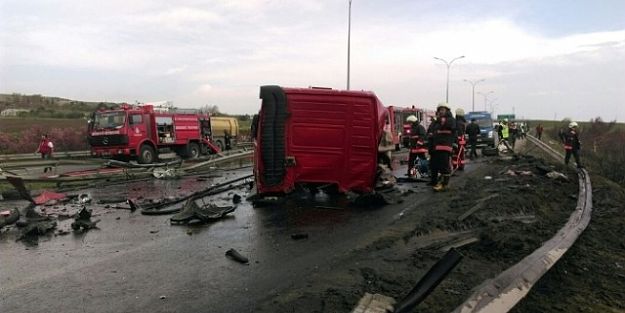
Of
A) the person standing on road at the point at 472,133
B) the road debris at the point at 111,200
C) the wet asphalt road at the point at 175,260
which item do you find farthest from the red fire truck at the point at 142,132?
the wet asphalt road at the point at 175,260

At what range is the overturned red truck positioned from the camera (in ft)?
29.8

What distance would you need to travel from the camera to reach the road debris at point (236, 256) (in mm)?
5496

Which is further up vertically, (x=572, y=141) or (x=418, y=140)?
(x=418, y=140)

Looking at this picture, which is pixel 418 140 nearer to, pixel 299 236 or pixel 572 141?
pixel 572 141

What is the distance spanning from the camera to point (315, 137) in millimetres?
9203

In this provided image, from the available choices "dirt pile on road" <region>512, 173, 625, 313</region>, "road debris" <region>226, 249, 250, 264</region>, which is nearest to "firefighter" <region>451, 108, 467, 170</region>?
"dirt pile on road" <region>512, 173, 625, 313</region>

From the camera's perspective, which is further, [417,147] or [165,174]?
[165,174]

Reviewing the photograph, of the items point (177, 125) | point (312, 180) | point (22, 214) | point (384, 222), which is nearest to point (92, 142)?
point (177, 125)

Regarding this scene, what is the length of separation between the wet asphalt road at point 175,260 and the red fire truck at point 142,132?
13920 millimetres

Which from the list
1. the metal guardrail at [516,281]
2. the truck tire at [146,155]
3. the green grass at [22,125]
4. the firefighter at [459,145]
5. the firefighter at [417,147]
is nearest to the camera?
the metal guardrail at [516,281]

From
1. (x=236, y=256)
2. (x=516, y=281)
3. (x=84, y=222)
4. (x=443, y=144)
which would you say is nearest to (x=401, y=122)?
(x=443, y=144)

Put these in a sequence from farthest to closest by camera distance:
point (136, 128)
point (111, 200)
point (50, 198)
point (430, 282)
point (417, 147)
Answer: point (136, 128) → point (417, 147) → point (50, 198) → point (111, 200) → point (430, 282)

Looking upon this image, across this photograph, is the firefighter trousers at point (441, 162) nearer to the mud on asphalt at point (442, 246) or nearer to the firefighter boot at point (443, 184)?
the firefighter boot at point (443, 184)

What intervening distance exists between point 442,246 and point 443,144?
549cm
